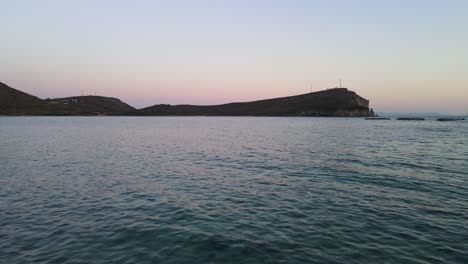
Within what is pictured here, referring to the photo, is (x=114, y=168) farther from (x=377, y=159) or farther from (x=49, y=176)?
(x=377, y=159)

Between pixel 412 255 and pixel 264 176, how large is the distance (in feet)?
60.3

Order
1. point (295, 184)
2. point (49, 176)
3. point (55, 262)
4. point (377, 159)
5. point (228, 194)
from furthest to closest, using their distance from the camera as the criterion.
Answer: point (377, 159) < point (49, 176) < point (295, 184) < point (228, 194) < point (55, 262)

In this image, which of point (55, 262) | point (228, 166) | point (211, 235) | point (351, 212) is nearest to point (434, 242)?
point (351, 212)

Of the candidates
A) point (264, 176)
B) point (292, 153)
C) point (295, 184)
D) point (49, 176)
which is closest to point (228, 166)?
point (264, 176)

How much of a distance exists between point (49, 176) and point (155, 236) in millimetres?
20657

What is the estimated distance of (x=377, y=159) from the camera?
→ 1695 inches

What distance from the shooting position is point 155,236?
52.3 feet

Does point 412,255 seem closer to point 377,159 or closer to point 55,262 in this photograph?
point 55,262

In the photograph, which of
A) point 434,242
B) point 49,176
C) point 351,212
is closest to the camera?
point 434,242

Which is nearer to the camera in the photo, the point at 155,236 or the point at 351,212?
the point at 155,236

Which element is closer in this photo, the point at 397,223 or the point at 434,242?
the point at 434,242

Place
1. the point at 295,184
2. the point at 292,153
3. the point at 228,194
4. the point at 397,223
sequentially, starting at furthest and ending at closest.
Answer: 1. the point at 292,153
2. the point at 295,184
3. the point at 228,194
4. the point at 397,223

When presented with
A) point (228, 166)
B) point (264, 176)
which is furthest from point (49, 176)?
point (264, 176)

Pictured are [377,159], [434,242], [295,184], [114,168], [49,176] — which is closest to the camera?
[434,242]
